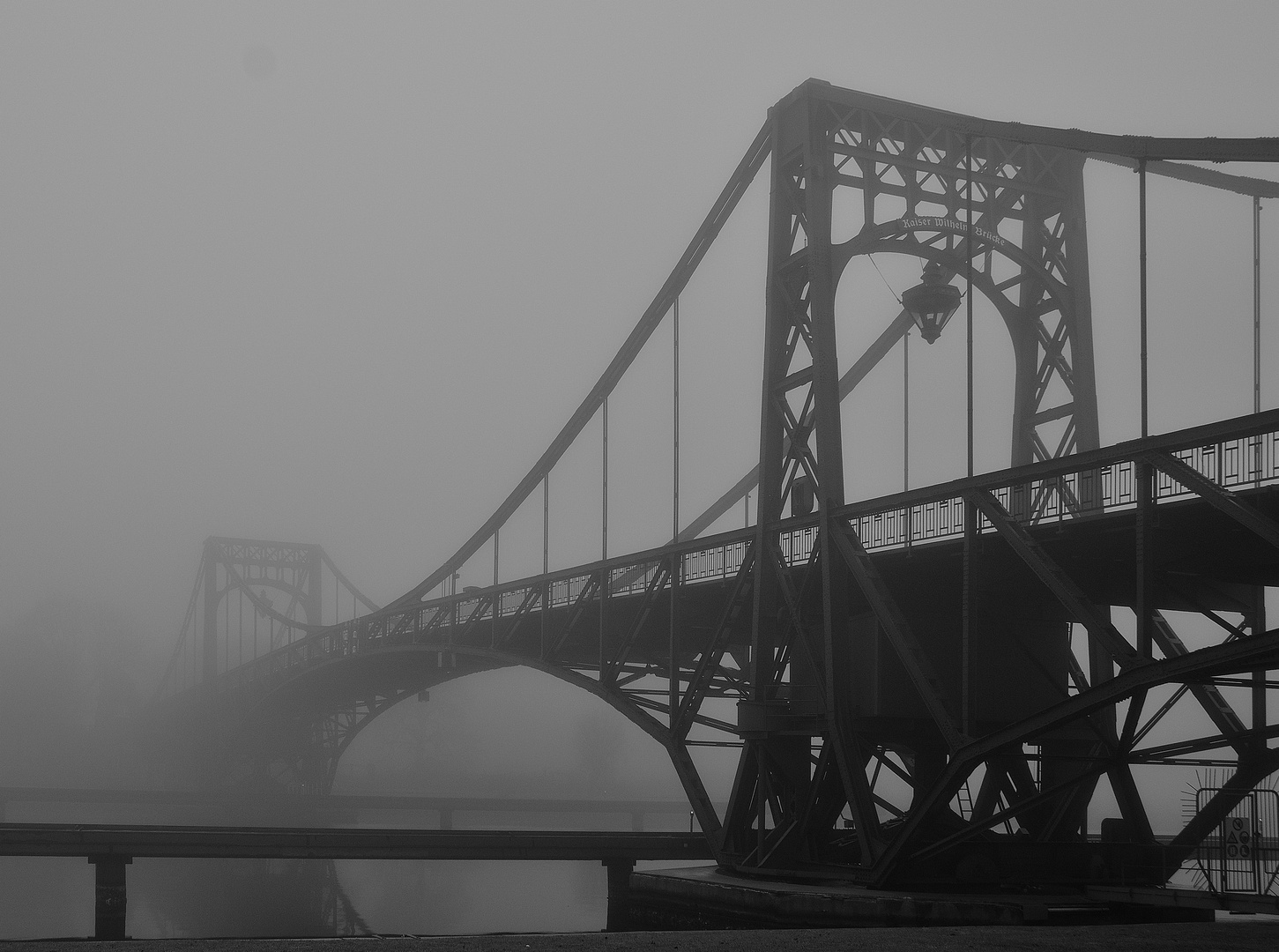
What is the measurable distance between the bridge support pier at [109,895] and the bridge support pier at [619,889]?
9988 millimetres

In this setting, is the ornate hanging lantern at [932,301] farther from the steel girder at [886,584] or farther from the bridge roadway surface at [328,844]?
the bridge roadway surface at [328,844]

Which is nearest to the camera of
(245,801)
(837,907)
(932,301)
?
(837,907)

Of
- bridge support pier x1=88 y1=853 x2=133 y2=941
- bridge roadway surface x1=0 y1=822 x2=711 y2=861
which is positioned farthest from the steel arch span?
bridge support pier x1=88 y1=853 x2=133 y2=941

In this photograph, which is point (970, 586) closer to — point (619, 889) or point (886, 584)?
point (886, 584)

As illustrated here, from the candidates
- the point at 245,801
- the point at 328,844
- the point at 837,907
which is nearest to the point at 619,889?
the point at 328,844

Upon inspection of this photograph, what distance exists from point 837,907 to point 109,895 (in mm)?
17767

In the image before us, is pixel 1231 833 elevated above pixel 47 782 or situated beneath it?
elevated above

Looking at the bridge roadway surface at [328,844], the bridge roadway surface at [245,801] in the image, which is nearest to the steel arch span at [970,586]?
the bridge roadway surface at [328,844]

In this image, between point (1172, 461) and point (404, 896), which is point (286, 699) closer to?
point (404, 896)

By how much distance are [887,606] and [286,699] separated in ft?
196

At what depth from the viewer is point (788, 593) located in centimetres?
2605

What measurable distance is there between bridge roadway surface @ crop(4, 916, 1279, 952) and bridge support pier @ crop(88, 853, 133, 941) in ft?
49.2

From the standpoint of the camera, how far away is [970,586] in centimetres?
2181

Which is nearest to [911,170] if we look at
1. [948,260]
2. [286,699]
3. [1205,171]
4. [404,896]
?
[948,260]
